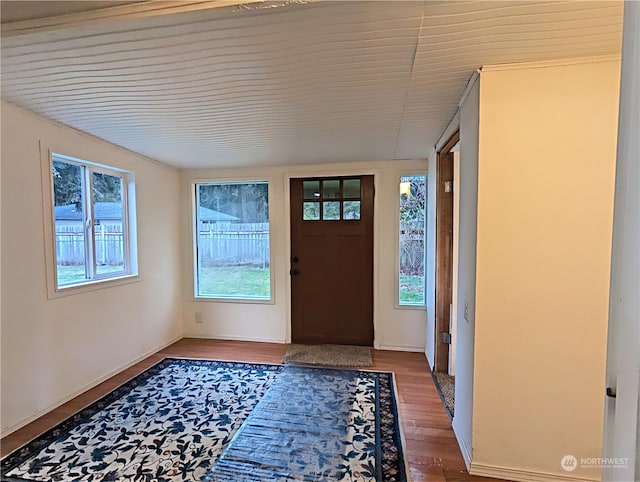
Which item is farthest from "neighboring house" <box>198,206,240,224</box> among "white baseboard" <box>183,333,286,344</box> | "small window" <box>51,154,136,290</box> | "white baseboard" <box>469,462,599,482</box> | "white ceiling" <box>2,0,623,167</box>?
"white baseboard" <box>469,462,599,482</box>

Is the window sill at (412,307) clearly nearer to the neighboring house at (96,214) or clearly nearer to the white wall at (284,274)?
the white wall at (284,274)

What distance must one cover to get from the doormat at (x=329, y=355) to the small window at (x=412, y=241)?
2.39ft

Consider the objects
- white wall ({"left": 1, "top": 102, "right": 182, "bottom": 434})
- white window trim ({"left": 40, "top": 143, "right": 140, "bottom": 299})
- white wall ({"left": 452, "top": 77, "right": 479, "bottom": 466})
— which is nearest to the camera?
white wall ({"left": 452, "top": 77, "right": 479, "bottom": 466})

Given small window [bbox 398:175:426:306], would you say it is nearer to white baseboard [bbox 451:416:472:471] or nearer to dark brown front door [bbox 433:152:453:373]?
dark brown front door [bbox 433:152:453:373]

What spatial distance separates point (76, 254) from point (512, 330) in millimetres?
3218

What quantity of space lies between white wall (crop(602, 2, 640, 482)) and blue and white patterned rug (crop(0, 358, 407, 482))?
57.3 inches

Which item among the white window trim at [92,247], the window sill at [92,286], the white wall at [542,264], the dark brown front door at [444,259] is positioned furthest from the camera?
the dark brown front door at [444,259]

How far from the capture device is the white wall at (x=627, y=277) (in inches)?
20.7

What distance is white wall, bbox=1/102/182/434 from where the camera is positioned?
206cm

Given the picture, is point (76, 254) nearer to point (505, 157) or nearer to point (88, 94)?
point (88, 94)

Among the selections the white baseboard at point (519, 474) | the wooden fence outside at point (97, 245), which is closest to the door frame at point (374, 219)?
the wooden fence outside at point (97, 245)

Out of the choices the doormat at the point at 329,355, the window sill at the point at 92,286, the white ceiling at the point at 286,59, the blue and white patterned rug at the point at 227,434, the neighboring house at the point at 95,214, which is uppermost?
the white ceiling at the point at 286,59

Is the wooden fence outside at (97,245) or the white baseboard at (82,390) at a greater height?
the wooden fence outside at (97,245)

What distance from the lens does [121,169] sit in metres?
3.03
